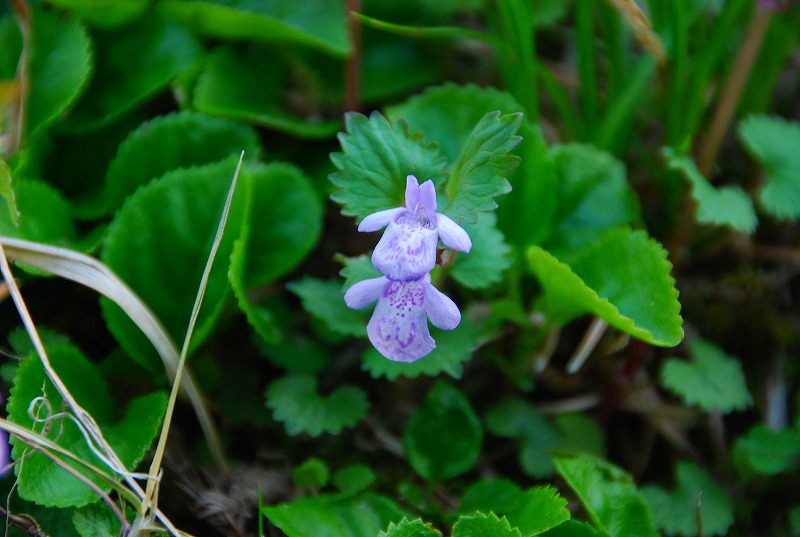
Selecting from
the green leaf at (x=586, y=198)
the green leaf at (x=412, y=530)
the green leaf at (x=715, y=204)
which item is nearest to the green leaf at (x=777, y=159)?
the green leaf at (x=715, y=204)

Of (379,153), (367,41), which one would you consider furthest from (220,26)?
(379,153)

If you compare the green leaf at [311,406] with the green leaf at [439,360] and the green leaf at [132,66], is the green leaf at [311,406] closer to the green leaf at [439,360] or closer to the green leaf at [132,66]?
the green leaf at [439,360]

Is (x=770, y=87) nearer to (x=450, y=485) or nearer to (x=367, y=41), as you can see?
(x=367, y=41)

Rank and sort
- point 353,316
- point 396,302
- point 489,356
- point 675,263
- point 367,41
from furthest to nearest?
1. point 367,41
2. point 675,263
3. point 489,356
4. point 353,316
5. point 396,302

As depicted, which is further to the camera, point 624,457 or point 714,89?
point 714,89

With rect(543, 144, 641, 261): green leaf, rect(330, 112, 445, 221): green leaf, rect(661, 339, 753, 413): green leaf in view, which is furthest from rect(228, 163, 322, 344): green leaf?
rect(661, 339, 753, 413): green leaf
